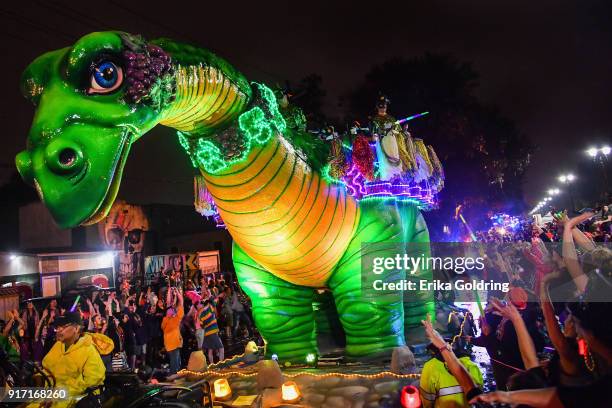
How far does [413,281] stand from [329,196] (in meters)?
1.84

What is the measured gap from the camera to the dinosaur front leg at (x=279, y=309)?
475 centimetres

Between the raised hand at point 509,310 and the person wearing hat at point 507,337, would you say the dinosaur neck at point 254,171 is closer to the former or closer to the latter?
the person wearing hat at point 507,337

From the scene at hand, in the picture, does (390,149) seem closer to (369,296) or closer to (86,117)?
(369,296)

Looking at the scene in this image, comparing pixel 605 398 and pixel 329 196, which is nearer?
pixel 605 398

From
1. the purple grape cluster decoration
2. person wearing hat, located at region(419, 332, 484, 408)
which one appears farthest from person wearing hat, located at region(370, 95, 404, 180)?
the purple grape cluster decoration

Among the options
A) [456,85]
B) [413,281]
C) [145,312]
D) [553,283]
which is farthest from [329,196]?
[456,85]

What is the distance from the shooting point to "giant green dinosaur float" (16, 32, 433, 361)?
8.13 feet

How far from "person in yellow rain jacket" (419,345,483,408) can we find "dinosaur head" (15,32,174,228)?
6.85ft

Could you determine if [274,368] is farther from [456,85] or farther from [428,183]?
[456,85]

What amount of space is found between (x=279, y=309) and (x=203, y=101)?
2390mm

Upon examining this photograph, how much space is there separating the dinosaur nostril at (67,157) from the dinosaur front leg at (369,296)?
2.80m

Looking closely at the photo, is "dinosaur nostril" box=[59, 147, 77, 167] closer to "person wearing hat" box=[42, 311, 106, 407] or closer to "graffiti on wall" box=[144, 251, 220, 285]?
"person wearing hat" box=[42, 311, 106, 407]

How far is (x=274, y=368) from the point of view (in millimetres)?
4129

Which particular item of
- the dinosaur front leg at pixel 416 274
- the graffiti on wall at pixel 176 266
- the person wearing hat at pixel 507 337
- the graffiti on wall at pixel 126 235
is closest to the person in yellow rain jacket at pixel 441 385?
the person wearing hat at pixel 507 337
